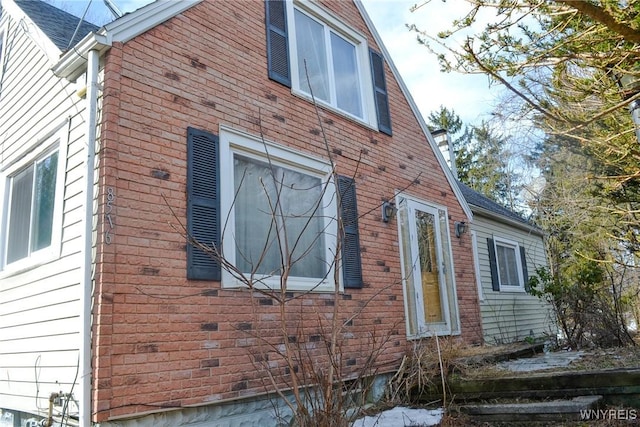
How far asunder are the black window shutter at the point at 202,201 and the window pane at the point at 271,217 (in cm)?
29

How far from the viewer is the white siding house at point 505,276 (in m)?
10.0

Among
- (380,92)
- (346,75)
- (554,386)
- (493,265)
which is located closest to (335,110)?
(346,75)

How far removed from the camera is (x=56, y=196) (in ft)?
14.8

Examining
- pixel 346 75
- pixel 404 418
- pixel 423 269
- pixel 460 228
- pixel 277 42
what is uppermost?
pixel 346 75

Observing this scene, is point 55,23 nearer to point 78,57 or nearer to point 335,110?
point 78,57

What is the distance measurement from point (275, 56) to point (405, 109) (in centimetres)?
307

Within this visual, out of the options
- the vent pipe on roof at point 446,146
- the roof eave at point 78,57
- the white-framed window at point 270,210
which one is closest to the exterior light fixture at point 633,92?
the white-framed window at point 270,210

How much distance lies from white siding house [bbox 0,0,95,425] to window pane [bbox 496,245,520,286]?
366 inches

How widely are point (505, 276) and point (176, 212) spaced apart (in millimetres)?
9164

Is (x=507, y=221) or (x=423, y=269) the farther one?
(x=507, y=221)

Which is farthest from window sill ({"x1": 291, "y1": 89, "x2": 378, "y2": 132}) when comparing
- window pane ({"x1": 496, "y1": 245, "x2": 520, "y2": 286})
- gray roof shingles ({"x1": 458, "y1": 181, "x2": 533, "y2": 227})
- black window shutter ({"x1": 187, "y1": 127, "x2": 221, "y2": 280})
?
window pane ({"x1": 496, "y1": 245, "x2": 520, "y2": 286})

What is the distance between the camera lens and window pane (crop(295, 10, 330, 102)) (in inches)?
257

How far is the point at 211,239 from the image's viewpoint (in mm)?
4488

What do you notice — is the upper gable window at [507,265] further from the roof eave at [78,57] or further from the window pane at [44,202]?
the roof eave at [78,57]
